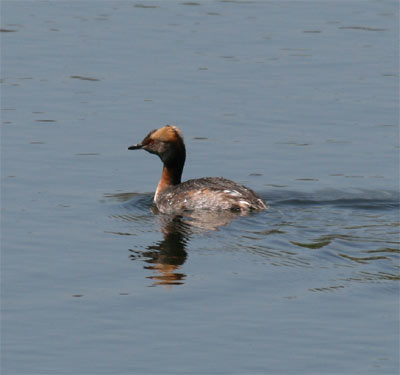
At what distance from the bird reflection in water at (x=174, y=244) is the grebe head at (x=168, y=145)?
1.03 meters

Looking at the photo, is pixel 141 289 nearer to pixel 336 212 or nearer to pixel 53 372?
pixel 53 372

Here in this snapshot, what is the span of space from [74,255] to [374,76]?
440 inches

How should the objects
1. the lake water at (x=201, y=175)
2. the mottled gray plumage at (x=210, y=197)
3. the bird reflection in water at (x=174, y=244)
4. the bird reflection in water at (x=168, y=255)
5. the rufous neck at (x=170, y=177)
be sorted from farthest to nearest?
the rufous neck at (x=170, y=177) < the mottled gray plumage at (x=210, y=197) < the bird reflection in water at (x=174, y=244) < the bird reflection in water at (x=168, y=255) < the lake water at (x=201, y=175)

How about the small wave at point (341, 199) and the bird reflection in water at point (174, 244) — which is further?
the small wave at point (341, 199)

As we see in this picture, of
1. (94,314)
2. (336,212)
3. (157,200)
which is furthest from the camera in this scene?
(157,200)

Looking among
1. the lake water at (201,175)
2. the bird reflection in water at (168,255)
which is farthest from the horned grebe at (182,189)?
the bird reflection in water at (168,255)

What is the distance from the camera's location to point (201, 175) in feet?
55.8

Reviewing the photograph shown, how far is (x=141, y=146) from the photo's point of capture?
640 inches

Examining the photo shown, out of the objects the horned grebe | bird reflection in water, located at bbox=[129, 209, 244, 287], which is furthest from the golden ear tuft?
bird reflection in water, located at bbox=[129, 209, 244, 287]

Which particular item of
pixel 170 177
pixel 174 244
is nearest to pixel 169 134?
pixel 170 177

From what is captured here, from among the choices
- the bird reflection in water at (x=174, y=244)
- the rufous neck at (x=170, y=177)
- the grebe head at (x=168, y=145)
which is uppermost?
the grebe head at (x=168, y=145)

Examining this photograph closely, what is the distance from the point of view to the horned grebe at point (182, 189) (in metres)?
14.7

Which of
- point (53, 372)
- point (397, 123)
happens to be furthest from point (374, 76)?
point (53, 372)

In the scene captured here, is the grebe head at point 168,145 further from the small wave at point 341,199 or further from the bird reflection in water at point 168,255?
the bird reflection in water at point 168,255
